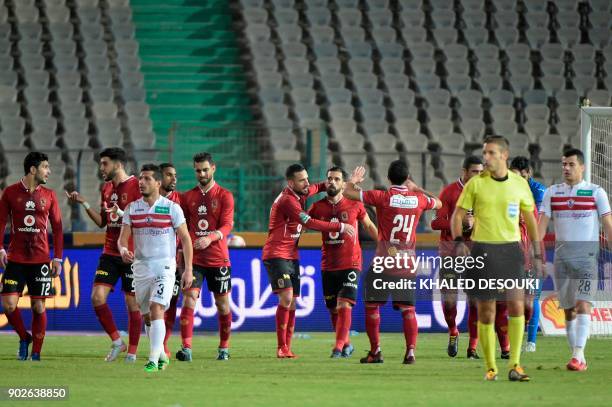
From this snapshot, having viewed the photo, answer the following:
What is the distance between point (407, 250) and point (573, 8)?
58.6 ft

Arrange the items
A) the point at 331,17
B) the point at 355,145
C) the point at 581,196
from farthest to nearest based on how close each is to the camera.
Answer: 1. the point at 331,17
2. the point at 355,145
3. the point at 581,196

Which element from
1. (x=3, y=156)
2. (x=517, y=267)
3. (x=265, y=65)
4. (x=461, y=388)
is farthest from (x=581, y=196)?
(x=265, y=65)

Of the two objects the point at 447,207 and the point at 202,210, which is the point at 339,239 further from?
the point at 202,210

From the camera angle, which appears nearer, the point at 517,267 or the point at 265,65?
the point at 517,267

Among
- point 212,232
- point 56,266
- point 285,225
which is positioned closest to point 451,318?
point 285,225

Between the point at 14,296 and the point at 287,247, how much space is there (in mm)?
3108

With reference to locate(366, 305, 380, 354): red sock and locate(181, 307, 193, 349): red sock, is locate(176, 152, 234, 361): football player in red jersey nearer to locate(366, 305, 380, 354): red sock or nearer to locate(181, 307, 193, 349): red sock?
locate(181, 307, 193, 349): red sock

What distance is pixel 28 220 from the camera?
1346cm

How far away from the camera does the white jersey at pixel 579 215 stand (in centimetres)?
1193

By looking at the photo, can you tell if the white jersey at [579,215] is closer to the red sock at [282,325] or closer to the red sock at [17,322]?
the red sock at [282,325]

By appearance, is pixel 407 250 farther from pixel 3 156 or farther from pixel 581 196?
pixel 3 156

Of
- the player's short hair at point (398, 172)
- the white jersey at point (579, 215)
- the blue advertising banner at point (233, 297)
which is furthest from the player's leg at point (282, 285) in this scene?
the blue advertising banner at point (233, 297)

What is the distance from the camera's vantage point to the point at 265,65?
2695 centimetres

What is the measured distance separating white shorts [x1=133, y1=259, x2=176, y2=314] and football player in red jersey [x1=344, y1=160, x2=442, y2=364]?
2.16 m
